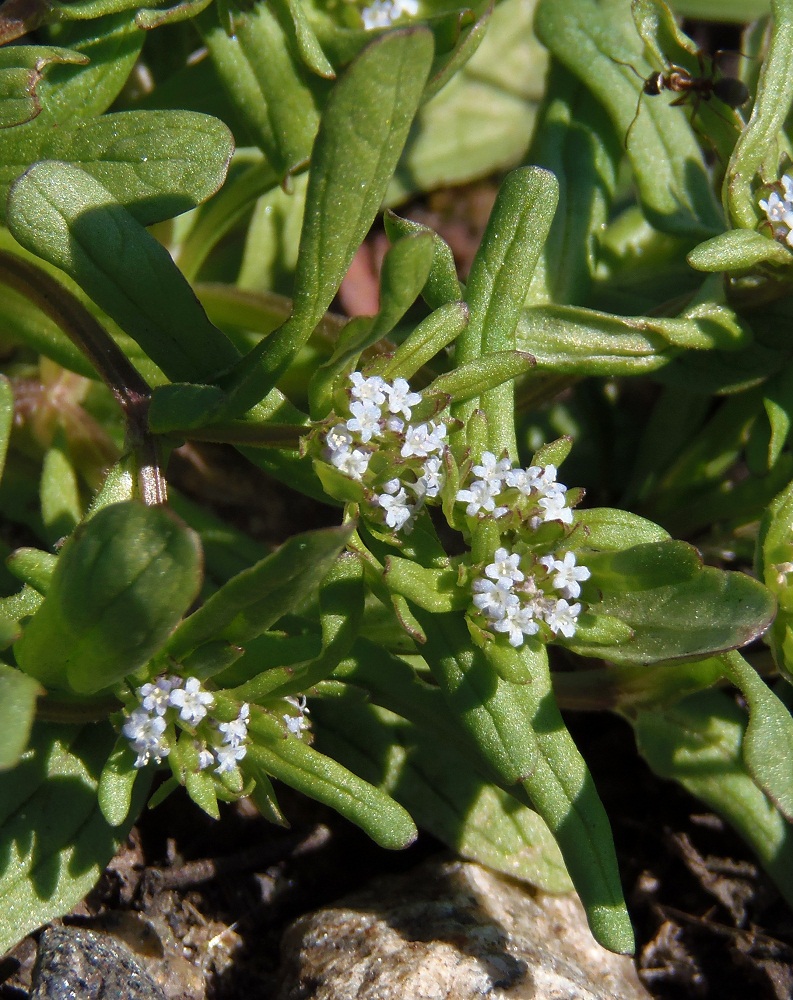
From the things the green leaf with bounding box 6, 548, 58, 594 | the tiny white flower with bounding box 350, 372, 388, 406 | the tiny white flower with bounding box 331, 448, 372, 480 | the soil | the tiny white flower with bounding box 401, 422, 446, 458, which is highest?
the tiny white flower with bounding box 350, 372, 388, 406

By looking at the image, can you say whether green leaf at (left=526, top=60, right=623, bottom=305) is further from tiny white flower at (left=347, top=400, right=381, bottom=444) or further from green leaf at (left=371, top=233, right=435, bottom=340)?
green leaf at (left=371, top=233, right=435, bottom=340)

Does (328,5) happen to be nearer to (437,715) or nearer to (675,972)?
(437,715)

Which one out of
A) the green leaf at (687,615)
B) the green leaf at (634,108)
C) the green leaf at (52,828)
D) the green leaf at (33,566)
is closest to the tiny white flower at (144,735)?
the green leaf at (33,566)

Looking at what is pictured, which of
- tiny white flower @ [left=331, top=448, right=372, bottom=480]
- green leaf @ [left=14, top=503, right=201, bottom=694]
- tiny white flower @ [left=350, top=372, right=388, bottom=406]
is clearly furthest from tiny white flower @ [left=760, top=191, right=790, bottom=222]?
green leaf @ [left=14, top=503, right=201, bottom=694]

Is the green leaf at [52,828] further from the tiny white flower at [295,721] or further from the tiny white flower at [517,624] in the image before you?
the tiny white flower at [517,624]

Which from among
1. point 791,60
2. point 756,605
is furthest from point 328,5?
point 756,605
